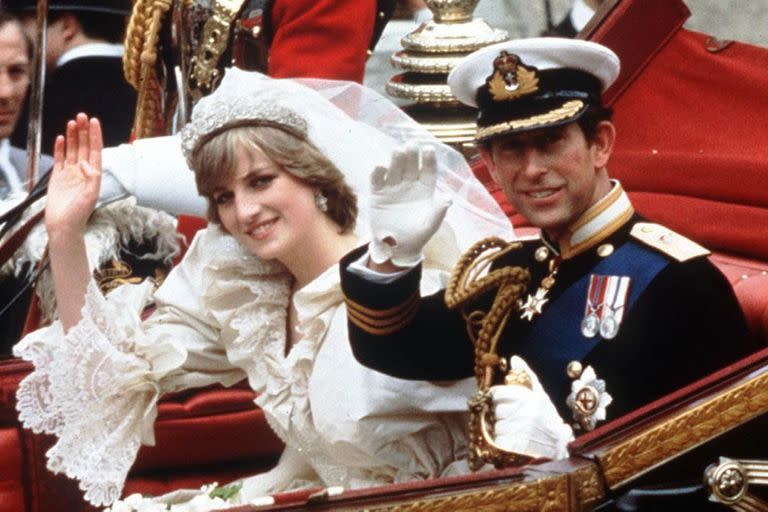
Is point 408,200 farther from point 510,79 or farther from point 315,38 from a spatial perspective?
point 315,38

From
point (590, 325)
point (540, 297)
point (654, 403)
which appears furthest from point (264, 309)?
Result: point (654, 403)

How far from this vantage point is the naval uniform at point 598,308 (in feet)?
9.25

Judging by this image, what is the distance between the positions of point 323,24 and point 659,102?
0.95 m

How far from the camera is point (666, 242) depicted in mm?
2889

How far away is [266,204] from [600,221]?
23.1 inches

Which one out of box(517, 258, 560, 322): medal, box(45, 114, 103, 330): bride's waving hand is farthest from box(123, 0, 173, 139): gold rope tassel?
box(517, 258, 560, 322): medal

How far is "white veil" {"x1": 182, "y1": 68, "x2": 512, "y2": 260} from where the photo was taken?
131 inches

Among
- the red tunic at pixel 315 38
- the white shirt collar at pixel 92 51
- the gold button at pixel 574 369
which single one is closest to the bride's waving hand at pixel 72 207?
the red tunic at pixel 315 38

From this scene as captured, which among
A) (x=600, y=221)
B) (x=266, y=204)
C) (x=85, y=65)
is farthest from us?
(x=85, y=65)

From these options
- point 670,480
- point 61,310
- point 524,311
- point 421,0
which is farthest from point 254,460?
point 421,0

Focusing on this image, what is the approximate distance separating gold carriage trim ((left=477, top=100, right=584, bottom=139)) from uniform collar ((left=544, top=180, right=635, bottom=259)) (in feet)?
0.43

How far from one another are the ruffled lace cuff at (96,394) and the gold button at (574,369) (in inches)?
30.9

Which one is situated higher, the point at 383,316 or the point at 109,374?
the point at 383,316

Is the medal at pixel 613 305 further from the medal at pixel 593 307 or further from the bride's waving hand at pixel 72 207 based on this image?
the bride's waving hand at pixel 72 207
